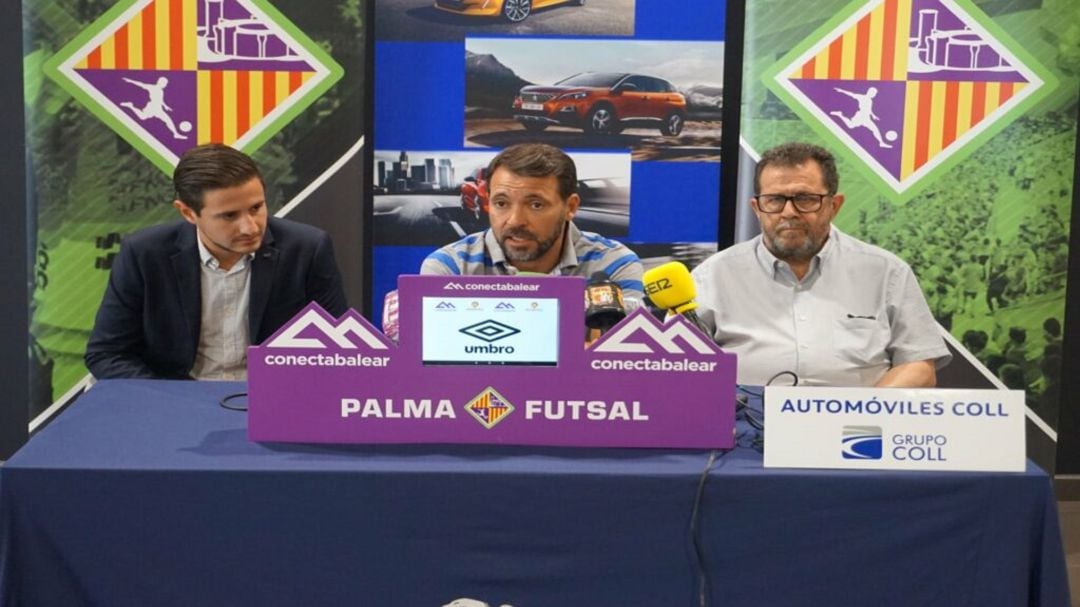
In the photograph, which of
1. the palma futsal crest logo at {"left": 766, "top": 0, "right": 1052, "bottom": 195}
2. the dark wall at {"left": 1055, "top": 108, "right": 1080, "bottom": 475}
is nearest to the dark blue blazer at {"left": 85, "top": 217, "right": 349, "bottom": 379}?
the palma futsal crest logo at {"left": 766, "top": 0, "right": 1052, "bottom": 195}

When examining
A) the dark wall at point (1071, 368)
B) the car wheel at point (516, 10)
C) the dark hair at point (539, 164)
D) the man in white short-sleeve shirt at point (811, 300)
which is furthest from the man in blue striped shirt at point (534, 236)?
the dark wall at point (1071, 368)

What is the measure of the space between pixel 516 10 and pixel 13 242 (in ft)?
6.28

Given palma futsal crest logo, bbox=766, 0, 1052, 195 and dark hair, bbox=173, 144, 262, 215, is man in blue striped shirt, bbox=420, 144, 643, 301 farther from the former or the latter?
palma futsal crest logo, bbox=766, 0, 1052, 195

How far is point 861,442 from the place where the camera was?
1.94m

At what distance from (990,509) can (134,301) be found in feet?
6.53

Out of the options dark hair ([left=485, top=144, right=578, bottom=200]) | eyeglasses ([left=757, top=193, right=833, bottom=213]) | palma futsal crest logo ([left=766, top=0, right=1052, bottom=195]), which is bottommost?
eyeglasses ([left=757, top=193, right=833, bottom=213])

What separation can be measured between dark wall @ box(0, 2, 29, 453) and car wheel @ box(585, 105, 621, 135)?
6.28 feet

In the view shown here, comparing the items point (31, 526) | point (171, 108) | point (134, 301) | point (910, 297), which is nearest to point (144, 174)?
point (171, 108)

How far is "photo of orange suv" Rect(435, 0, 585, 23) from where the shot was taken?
392 centimetres

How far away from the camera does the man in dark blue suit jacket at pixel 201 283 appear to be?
2.80 metres

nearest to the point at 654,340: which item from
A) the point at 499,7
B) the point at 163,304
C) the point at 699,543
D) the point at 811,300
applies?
the point at 699,543

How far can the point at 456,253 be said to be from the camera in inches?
115

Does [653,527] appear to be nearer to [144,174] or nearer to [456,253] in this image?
[456,253]

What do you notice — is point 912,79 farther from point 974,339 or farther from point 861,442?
point 861,442
